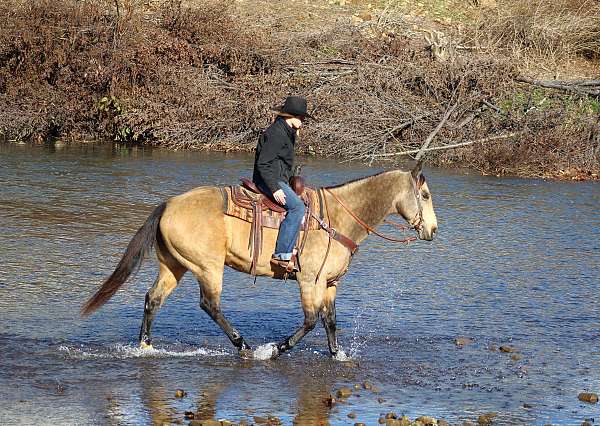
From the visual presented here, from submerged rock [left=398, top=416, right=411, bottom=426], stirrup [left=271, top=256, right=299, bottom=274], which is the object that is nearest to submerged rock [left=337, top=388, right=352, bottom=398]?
submerged rock [left=398, top=416, right=411, bottom=426]

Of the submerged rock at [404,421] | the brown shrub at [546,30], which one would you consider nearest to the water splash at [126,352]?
the submerged rock at [404,421]

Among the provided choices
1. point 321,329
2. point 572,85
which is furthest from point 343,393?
point 572,85

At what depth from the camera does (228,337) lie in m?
9.44

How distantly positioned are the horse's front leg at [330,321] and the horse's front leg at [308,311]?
14 cm

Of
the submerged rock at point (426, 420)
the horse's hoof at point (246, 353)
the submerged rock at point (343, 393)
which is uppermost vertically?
the submerged rock at point (426, 420)

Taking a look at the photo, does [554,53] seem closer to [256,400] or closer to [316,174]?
[316,174]

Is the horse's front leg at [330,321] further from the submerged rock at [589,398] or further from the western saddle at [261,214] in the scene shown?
the submerged rock at [589,398]

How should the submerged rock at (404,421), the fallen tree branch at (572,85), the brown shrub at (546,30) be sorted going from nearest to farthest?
the submerged rock at (404,421)
the fallen tree branch at (572,85)
the brown shrub at (546,30)

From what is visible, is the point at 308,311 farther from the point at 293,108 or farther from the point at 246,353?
the point at 293,108

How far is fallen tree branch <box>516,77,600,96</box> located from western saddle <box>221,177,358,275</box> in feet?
47.3

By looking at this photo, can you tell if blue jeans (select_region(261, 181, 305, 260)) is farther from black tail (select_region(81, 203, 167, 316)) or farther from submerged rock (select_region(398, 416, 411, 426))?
submerged rock (select_region(398, 416, 411, 426))

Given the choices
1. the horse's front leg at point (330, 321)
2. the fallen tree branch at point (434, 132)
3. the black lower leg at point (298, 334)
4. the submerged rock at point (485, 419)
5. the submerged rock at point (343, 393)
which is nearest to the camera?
the submerged rock at point (485, 419)

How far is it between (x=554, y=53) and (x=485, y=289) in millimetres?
14659

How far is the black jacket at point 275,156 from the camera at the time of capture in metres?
9.23
